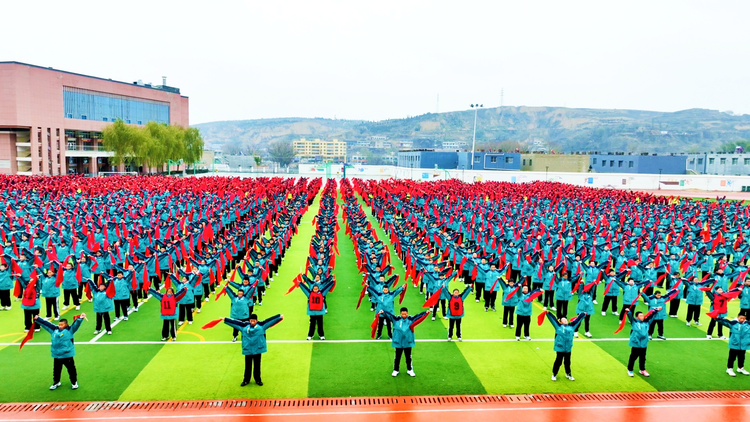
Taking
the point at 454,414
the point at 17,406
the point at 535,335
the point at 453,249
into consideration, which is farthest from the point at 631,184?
the point at 17,406

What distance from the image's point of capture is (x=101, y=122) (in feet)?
241

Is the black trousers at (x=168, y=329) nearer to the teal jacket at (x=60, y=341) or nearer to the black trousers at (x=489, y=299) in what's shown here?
the teal jacket at (x=60, y=341)

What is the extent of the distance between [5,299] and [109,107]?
7075 centimetres

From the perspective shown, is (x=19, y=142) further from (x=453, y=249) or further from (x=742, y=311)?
(x=742, y=311)

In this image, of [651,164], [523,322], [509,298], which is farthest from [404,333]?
[651,164]

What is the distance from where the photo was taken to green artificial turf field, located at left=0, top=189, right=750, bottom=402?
9312 mm

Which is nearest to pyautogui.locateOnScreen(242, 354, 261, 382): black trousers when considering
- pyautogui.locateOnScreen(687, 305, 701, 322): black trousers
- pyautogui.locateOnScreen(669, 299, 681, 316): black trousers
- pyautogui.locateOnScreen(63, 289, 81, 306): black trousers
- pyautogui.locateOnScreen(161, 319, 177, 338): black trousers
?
pyautogui.locateOnScreen(161, 319, 177, 338): black trousers

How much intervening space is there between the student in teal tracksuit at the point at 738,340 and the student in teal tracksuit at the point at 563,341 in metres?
3.09

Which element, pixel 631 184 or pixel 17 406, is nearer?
pixel 17 406

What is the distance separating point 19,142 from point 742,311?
77.1 m

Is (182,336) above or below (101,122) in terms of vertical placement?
below

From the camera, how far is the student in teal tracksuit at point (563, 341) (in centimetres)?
951

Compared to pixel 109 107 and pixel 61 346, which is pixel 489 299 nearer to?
pixel 61 346

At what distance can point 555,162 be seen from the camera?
84.8 meters
